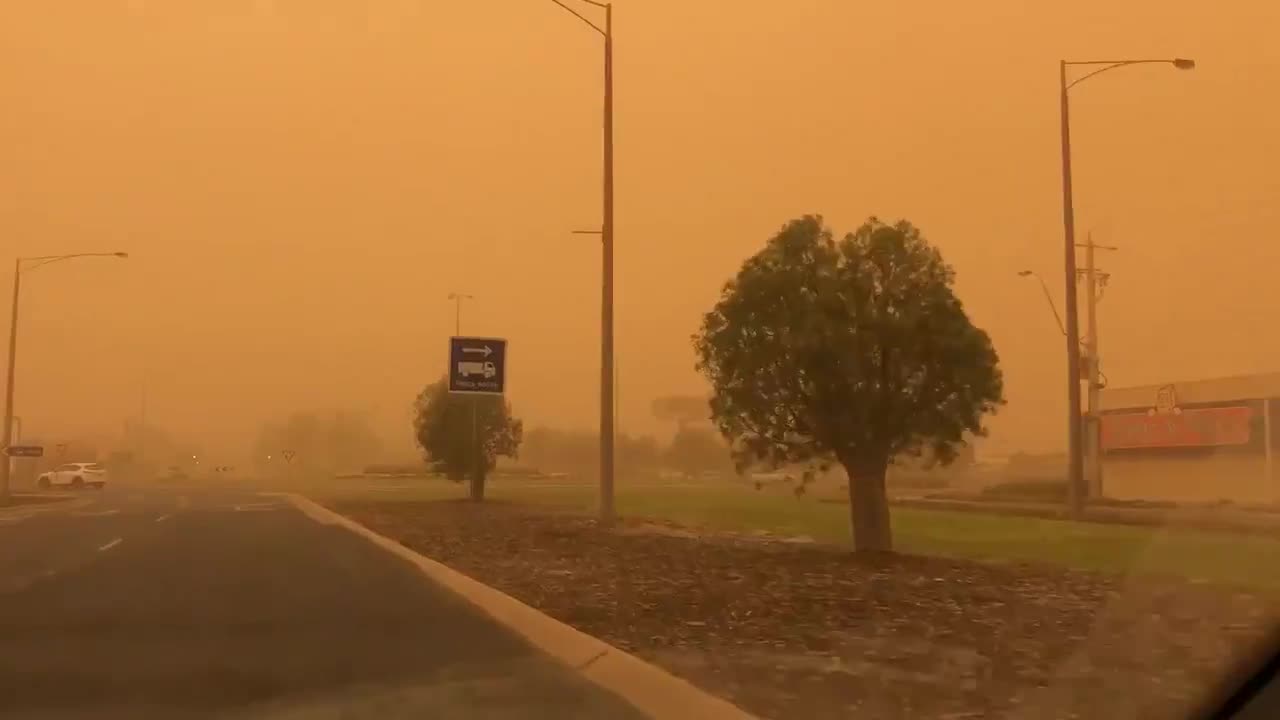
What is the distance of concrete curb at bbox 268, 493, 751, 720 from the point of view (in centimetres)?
959

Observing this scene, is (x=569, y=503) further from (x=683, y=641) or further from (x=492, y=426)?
(x=683, y=641)

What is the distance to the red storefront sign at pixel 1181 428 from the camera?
45.5 metres

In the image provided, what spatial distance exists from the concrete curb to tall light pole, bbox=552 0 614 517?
926 cm

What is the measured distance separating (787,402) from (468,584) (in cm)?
539

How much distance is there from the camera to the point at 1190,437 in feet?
168

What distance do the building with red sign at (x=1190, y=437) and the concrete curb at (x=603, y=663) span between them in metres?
21.3

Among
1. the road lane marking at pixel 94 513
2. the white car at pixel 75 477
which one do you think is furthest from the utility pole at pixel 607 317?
the white car at pixel 75 477

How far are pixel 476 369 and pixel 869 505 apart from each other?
19.1m

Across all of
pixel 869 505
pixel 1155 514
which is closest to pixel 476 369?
pixel 1155 514

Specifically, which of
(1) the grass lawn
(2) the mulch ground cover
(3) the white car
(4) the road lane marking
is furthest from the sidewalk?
(3) the white car

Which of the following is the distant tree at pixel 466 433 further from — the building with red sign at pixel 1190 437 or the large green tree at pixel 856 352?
the large green tree at pixel 856 352

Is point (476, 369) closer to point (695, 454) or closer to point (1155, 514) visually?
point (1155, 514)

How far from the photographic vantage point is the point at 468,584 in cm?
1855

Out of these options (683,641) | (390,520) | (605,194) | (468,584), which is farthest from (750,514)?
(683,641)
